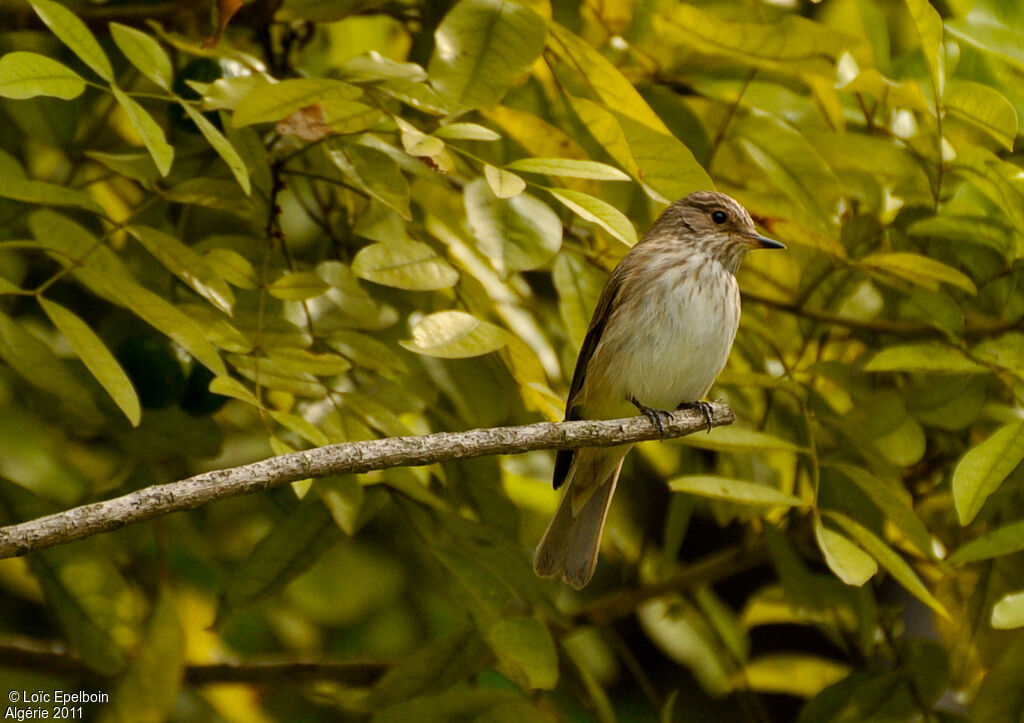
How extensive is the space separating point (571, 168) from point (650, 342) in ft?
3.93

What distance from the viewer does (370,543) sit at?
4.68 meters

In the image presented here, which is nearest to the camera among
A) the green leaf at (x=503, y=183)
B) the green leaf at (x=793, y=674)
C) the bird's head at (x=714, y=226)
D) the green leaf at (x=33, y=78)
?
the green leaf at (x=33, y=78)

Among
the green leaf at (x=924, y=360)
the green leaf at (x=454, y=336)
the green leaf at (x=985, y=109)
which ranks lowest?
the green leaf at (x=924, y=360)

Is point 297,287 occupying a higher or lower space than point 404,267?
lower

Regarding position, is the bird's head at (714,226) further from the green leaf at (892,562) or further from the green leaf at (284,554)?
the green leaf at (284,554)

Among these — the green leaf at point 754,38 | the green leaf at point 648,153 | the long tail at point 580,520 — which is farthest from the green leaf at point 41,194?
the long tail at point 580,520

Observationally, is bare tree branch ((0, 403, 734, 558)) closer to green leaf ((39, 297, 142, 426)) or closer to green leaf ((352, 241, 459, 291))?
green leaf ((39, 297, 142, 426))

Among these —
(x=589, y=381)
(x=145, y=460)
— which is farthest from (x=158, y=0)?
(x=589, y=381)

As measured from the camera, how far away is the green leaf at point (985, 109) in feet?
9.27

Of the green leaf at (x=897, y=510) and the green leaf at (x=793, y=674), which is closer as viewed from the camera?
the green leaf at (x=897, y=510)

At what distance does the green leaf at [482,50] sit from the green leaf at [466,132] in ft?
0.27

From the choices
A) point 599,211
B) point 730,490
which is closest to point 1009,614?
point 730,490

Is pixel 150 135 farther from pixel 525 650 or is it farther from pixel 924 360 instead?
pixel 924 360

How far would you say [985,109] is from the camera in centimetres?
286
